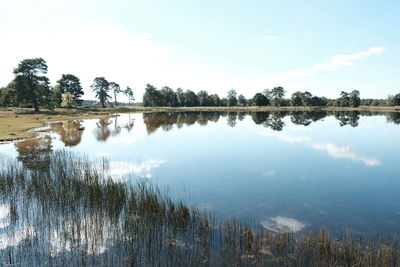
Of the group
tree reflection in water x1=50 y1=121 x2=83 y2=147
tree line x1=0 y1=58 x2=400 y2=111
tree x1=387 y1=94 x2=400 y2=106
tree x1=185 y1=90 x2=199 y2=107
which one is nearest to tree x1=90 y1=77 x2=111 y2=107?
tree line x1=0 y1=58 x2=400 y2=111

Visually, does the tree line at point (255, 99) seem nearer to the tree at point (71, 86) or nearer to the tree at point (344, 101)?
the tree at point (344, 101)

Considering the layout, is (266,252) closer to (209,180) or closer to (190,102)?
(209,180)

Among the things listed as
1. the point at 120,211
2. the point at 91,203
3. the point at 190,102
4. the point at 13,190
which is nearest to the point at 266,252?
the point at 120,211

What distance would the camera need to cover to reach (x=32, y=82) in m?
76.1

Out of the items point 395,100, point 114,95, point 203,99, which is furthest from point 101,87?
point 395,100

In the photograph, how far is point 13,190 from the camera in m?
12.7

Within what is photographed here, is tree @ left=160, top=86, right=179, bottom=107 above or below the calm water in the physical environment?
above

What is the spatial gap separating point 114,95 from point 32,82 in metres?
93.7

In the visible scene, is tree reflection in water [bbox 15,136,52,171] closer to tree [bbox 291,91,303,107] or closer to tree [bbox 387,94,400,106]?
tree [bbox 291,91,303,107]

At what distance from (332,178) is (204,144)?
17902 millimetres

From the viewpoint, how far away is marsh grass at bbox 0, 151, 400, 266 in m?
7.28

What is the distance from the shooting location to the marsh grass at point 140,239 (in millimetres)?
7281

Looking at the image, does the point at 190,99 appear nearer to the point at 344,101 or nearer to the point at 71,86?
the point at 71,86

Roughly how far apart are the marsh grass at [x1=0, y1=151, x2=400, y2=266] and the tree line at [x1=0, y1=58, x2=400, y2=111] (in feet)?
257
